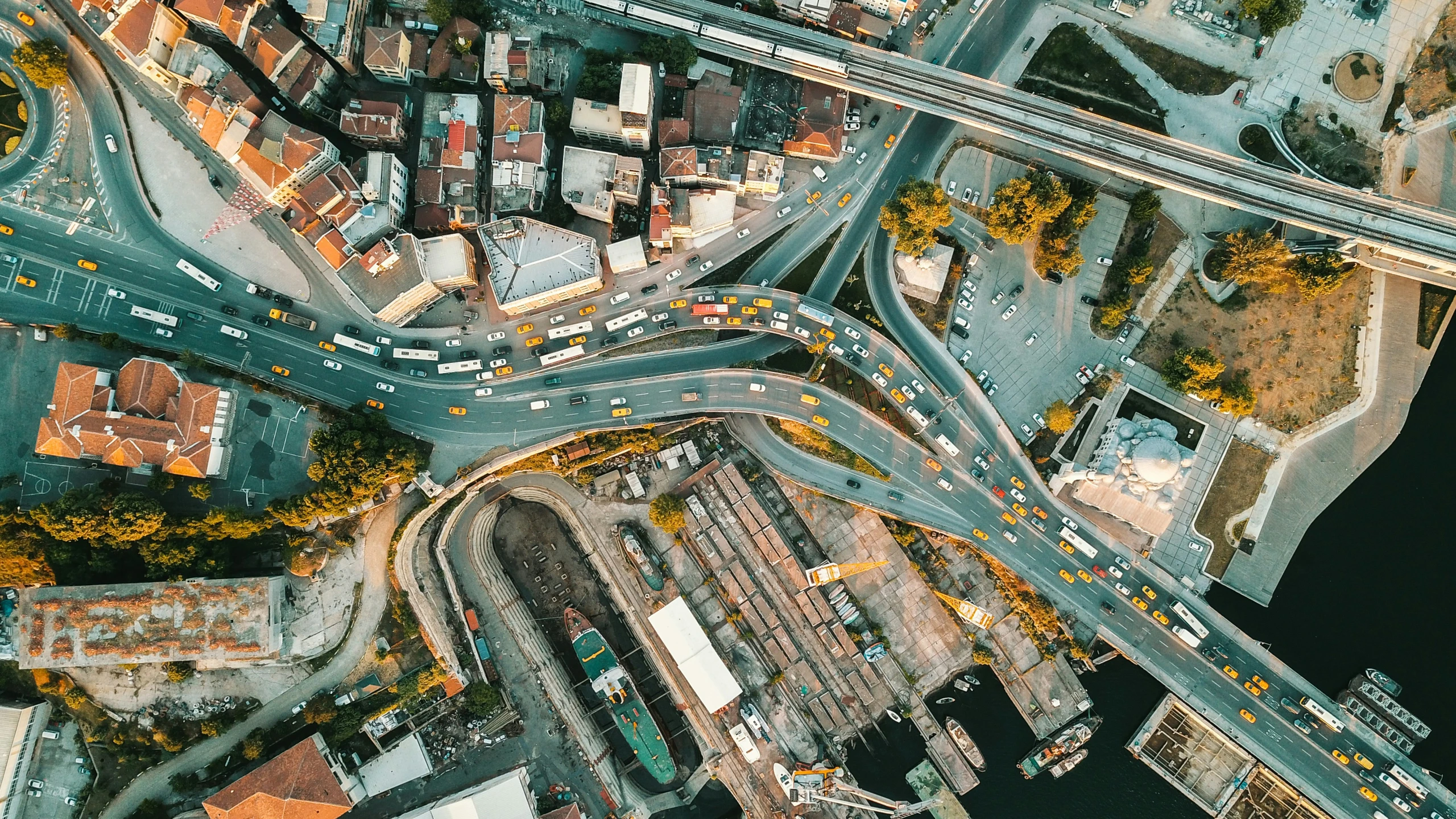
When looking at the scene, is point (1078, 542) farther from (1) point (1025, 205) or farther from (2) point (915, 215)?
(2) point (915, 215)

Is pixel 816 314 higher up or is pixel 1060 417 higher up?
pixel 816 314

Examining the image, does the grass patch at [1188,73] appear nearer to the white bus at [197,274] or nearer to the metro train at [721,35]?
the metro train at [721,35]

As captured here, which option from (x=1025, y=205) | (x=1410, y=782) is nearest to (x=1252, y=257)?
(x=1025, y=205)

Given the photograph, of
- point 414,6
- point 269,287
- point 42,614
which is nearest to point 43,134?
point 269,287

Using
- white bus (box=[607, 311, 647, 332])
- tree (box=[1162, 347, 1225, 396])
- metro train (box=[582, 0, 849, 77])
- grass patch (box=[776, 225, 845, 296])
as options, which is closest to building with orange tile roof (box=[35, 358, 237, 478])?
white bus (box=[607, 311, 647, 332])

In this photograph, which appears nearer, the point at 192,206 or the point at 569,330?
the point at 192,206

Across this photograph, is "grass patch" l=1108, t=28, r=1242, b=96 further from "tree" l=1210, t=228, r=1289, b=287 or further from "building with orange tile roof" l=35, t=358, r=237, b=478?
"building with orange tile roof" l=35, t=358, r=237, b=478
